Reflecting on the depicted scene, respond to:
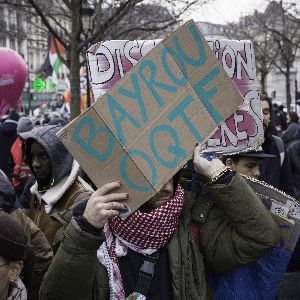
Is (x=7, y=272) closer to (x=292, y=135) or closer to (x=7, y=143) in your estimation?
(x=7, y=143)

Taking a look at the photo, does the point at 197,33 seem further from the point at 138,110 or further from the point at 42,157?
the point at 42,157

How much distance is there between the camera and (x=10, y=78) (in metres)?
9.23

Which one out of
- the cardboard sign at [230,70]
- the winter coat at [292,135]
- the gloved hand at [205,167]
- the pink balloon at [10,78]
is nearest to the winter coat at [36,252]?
the cardboard sign at [230,70]

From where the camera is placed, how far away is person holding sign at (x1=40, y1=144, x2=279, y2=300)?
2.33 meters

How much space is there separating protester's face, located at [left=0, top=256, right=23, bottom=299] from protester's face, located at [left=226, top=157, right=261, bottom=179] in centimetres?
145

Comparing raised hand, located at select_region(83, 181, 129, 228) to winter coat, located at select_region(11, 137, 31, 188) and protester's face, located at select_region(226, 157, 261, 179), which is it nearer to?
protester's face, located at select_region(226, 157, 261, 179)

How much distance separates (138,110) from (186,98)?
0.19m

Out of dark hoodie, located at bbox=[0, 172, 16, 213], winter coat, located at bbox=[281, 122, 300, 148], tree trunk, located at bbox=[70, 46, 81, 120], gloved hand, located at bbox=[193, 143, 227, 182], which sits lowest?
winter coat, located at bbox=[281, 122, 300, 148]

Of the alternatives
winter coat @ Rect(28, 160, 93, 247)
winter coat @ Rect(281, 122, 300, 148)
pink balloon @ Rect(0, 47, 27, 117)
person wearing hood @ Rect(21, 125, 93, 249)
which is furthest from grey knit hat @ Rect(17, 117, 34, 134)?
winter coat @ Rect(28, 160, 93, 247)

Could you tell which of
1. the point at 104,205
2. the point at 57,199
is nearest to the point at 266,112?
the point at 57,199

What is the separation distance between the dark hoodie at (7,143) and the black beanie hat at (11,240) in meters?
5.81

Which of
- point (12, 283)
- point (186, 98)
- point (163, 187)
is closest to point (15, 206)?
point (12, 283)

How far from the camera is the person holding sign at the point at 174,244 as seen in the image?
2330mm

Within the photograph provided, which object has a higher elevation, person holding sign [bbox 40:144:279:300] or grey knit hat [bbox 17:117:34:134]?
person holding sign [bbox 40:144:279:300]
